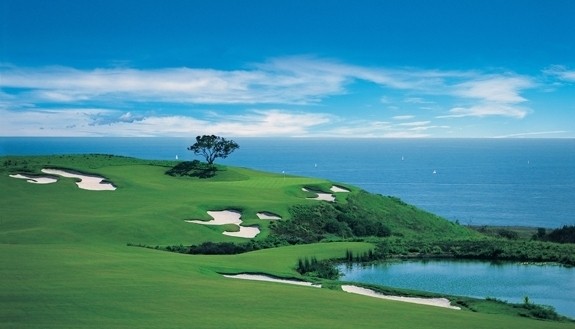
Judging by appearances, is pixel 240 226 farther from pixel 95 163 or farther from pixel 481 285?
pixel 95 163

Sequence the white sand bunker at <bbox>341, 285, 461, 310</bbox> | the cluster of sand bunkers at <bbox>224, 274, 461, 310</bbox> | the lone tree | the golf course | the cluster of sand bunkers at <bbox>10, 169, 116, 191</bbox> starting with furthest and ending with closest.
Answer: the lone tree
the cluster of sand bunkers at <bbox>10, 169, 116, 191</bbox>
the cluster of sand bunkers at <bbox>224, 274, 461, 310</bbox>
the white sand bunker at <bbox>341, 285, 461, 310</bbox>
the golf course

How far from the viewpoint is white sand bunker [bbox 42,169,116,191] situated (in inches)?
2129

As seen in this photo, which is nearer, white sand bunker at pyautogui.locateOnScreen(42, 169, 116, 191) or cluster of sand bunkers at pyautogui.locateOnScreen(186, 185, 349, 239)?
cluster of sand bunkers at pyautogui.locateOnScreen(186, 185, 349, 239)

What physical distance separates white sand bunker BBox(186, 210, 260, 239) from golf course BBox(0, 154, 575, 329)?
0.22 m

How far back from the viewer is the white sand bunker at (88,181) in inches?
2129

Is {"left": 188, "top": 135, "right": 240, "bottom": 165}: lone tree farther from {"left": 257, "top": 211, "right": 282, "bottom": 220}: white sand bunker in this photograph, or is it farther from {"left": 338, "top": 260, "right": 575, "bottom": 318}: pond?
{"left": 338, "top": 260, "right": 575, "bottom": 318}: pond

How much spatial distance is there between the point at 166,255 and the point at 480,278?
16.4m

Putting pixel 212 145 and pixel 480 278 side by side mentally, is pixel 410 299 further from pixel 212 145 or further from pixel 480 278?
pixel 212 145

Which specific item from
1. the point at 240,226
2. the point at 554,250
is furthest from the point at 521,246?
the point at 240,226

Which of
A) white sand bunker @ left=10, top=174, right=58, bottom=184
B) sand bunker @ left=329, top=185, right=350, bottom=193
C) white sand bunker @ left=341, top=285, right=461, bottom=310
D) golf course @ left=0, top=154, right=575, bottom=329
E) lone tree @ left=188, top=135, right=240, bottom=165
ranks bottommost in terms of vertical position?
white sand bunker @ left=341, top=285, right=461, bottom=310

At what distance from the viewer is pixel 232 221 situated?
45.7 meters

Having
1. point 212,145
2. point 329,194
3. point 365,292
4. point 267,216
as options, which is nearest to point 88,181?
point 267,216

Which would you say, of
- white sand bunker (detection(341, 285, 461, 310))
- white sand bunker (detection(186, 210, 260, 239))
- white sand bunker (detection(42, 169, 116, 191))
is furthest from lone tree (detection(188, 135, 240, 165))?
white sand bunker (detection(341, 285, 461, 310))

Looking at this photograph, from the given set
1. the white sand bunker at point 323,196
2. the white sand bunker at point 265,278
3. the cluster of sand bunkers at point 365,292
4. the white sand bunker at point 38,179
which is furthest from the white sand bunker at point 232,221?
the white sand bunker at point 38,179
